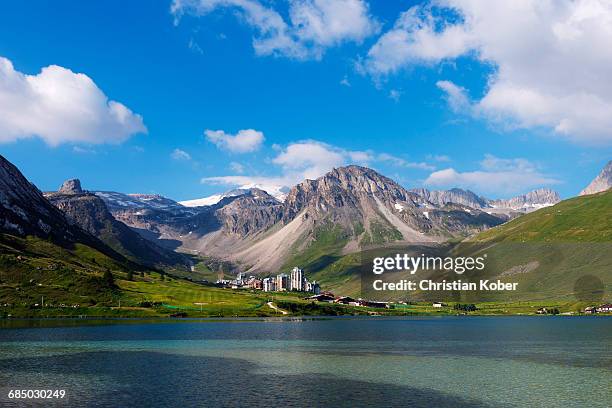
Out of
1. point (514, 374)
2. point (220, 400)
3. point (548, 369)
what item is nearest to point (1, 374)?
point (220, 400)

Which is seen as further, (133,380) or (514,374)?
(514,374)

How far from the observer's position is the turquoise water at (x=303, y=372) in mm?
67375

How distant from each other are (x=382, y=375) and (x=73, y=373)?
49.5 meters

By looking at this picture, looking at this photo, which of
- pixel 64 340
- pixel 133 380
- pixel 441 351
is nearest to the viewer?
pixel 133 380

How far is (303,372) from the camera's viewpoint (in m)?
90.2

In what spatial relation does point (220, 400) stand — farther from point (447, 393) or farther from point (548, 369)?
point (548, 369)

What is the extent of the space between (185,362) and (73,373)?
22.0 metres

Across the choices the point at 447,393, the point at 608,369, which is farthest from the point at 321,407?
the point at 608,369

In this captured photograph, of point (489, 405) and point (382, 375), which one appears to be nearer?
point (489, 405)

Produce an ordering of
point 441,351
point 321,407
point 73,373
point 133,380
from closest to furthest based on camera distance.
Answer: point 321,407, point 133,380, point 73,373, point 441,351

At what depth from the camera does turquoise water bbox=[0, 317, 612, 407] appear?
6738cm

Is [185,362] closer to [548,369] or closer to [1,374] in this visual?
[1,374]

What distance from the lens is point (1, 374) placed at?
81125 millimetres

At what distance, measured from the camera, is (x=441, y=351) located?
12888 centimetres
